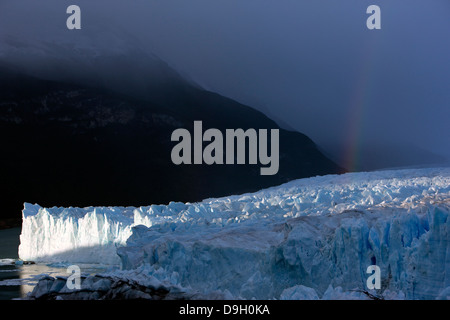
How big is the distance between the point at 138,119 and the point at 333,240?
5364 cm

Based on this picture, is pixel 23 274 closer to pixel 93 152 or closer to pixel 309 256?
pixel 309 256

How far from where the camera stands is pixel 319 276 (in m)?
11.3

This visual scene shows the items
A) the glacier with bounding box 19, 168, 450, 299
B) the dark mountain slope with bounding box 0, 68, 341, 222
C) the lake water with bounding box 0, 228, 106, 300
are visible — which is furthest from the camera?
the dark mountain slope with bounding box 0, 68, 341, 222

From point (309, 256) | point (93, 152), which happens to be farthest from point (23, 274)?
point (93, 152)

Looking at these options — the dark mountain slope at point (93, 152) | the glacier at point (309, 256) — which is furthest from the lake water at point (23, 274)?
the dark mountain slope at point (93, 152)

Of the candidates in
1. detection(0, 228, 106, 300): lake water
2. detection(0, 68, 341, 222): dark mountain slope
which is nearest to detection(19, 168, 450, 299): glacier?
detection(0, 228, 106, 300): lake water

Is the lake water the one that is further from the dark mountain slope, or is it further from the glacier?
the dark mountain slope

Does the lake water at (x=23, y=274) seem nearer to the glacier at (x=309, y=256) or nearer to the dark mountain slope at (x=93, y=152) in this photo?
the glacier at (x=309, y=256)

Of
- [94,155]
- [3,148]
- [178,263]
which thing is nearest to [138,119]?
[94,155]

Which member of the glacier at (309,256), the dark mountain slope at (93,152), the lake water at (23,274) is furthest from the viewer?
the dark mountain slope at (93,152)

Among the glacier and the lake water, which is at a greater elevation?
the glacier

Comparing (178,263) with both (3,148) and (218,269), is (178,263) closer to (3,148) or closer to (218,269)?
(218,269)
